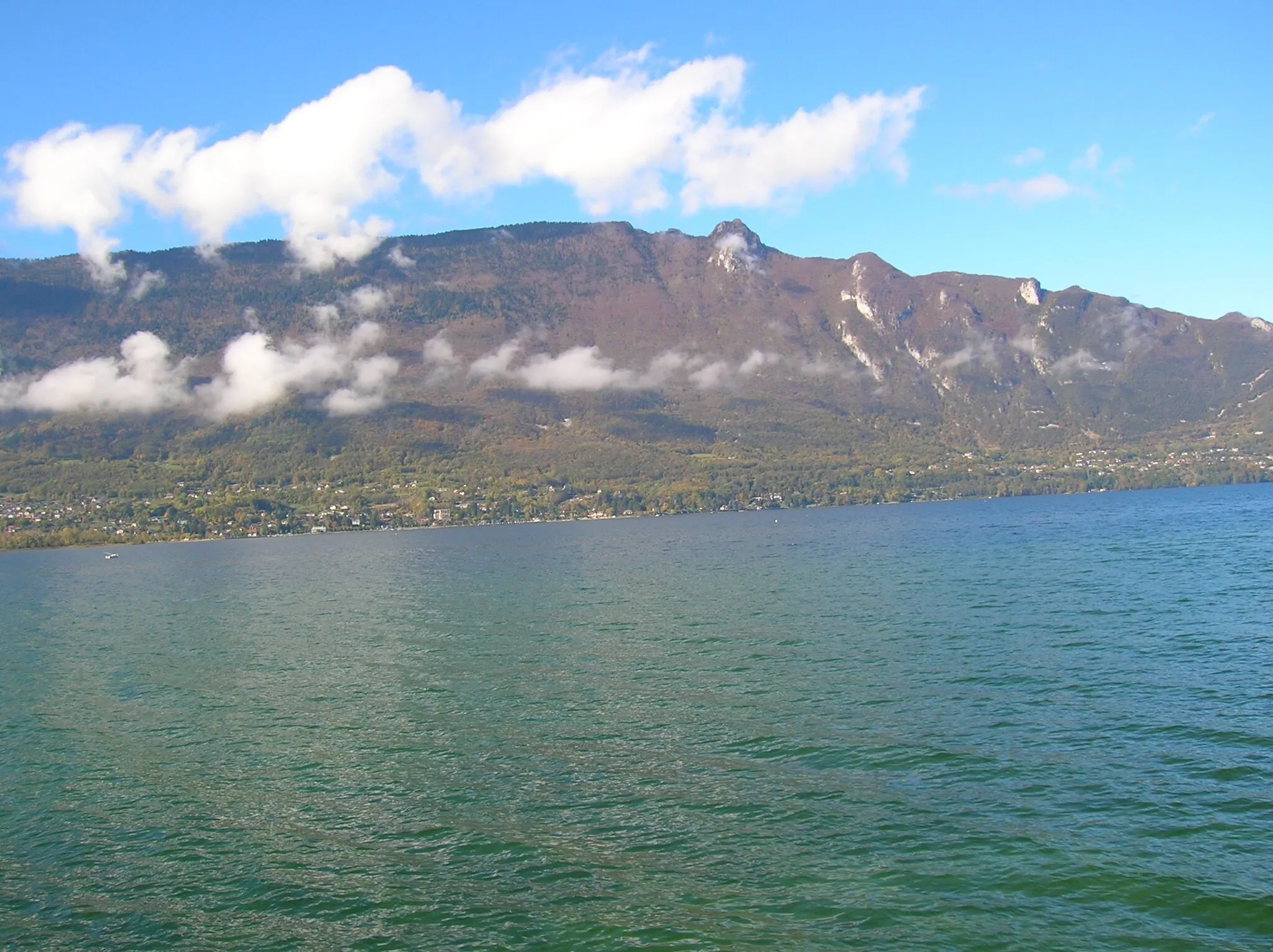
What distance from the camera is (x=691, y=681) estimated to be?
39156mm

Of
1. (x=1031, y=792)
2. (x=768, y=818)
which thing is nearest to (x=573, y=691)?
(x=768, y=818)

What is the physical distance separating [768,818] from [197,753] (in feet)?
65.4

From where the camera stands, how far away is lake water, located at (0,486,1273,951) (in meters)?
19.2

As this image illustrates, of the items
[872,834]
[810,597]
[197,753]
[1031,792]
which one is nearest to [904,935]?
[872,834]

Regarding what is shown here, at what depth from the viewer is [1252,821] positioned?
2172 centimetres

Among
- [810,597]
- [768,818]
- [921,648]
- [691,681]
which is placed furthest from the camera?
[810,597]

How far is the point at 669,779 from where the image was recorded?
26.9 meters

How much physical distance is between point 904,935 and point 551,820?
31.2 feet

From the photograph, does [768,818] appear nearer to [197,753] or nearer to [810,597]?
[197,753]

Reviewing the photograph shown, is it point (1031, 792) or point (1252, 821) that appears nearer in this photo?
point (1252, 821)

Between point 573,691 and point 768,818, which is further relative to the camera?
point 573,691

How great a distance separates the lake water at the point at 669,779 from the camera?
19.2 meters

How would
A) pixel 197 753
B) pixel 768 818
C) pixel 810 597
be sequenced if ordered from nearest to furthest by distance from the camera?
1. pixel 768 818
2. pixel 197 753
3. pixel 810 597

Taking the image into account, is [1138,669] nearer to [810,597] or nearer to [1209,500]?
[810,597]
